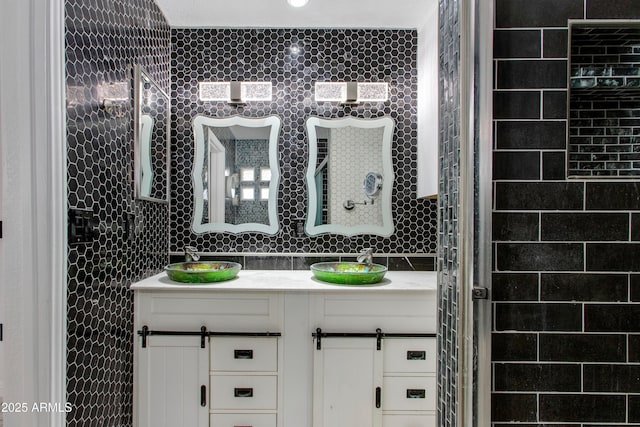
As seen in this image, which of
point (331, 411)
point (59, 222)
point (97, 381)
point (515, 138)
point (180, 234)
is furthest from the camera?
point (180, 234)

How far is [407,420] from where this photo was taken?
170cm

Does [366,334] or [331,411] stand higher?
[366,334]

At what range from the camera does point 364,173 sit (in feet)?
7.30

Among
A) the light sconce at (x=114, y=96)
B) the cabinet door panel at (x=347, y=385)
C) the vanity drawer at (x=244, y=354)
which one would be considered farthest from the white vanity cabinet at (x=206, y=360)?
the light sconce at (x=114, y=96)

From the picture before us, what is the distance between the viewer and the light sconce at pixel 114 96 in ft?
4.65

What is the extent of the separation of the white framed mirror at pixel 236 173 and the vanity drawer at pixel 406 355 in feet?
3.37

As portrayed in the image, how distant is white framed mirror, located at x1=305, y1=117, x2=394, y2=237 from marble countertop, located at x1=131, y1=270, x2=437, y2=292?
1.25ft

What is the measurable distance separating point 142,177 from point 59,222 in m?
0.72

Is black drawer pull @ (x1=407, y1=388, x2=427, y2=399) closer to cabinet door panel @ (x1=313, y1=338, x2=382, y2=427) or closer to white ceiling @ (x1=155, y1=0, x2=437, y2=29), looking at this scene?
cabinet door panel @ (x1=313, y1=338, x2=382, y2=427)

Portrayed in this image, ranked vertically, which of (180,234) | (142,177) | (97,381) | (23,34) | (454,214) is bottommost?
(97,381)

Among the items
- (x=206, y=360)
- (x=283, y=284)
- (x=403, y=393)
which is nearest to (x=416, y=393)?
Answer: (x=403, y=393)

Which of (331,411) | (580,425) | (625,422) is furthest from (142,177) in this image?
(625,422)

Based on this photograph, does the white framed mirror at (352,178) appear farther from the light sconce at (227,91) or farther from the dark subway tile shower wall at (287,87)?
the light sconce at (227,91)

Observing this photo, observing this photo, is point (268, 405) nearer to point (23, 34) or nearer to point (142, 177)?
point (142, 177)
